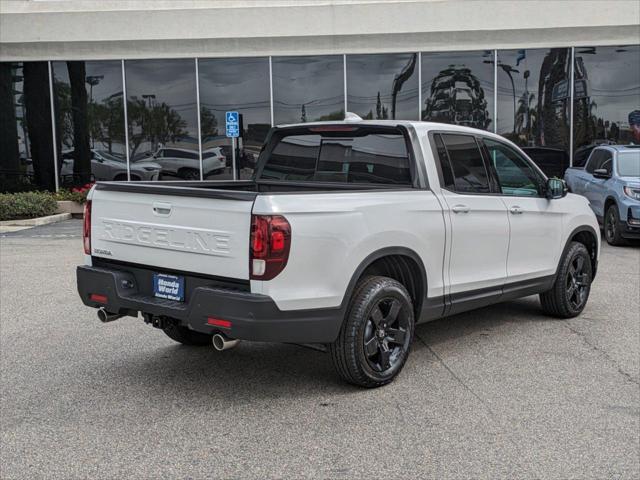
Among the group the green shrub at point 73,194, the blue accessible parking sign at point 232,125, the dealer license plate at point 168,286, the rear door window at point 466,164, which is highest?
the blue accessible parking sign at point 232,125

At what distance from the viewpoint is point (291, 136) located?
20.7 ft

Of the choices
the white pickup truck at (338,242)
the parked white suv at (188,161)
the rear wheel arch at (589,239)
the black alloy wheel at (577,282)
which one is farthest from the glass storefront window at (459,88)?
the white pickup truck at (338,242)

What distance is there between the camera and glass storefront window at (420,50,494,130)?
64.6 feet

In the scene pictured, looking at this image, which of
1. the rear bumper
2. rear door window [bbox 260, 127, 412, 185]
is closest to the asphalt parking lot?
the rear bumper

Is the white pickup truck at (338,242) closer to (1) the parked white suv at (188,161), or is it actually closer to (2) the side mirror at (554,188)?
(2) the side mirror at (554,188)

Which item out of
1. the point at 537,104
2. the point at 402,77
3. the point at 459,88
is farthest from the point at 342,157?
the point at 537,104

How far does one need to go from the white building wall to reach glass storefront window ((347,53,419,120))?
1.10 ft

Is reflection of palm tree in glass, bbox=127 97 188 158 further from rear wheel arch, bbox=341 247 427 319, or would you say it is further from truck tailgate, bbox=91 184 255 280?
rear wheel arch, bbox=341 247 427 319

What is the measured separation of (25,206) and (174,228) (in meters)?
14.7

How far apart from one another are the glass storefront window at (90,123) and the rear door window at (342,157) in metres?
15.4

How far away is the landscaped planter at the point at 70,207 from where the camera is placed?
1953cm

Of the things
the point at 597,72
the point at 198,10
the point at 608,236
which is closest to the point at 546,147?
the point at 597,72

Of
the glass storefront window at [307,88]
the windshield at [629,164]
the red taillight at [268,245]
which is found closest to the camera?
the red taillight at [268,245]

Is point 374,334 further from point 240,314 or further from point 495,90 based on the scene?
point 495,90
